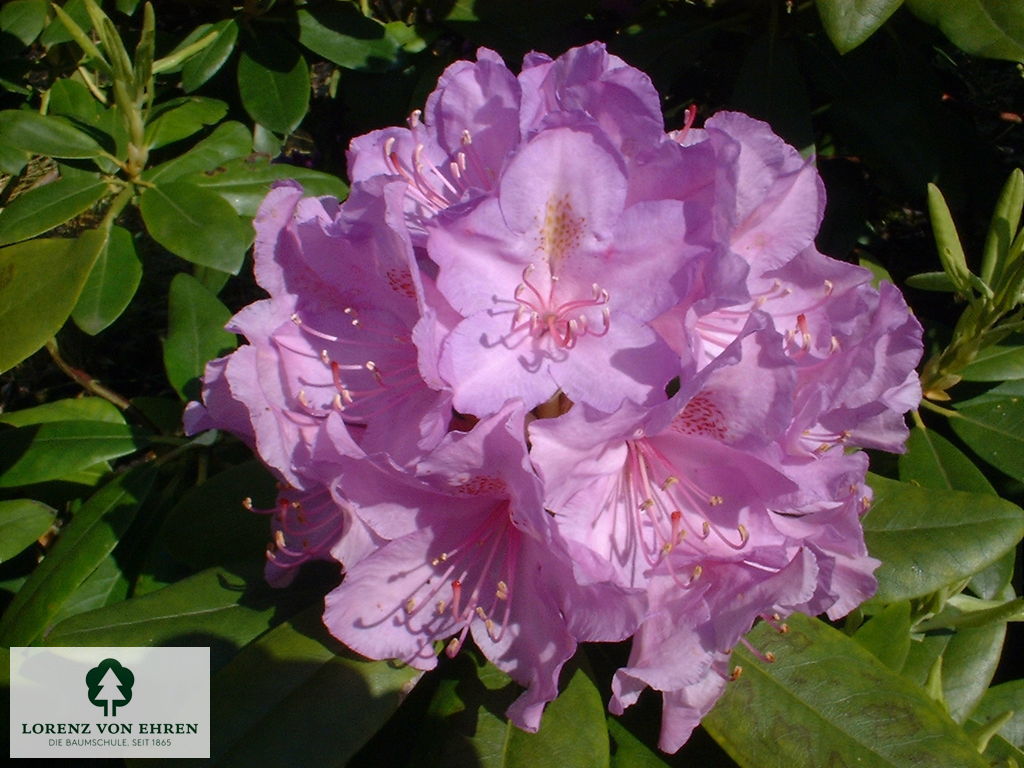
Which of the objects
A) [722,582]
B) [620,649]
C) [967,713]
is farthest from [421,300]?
[967,713]

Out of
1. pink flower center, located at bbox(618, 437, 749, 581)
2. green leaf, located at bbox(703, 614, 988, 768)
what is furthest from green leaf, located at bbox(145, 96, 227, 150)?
green leaf, located at bbox(703, 614, 988, 768)

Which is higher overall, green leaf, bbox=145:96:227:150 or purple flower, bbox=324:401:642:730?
green leaf, bbox=145:96:227:150

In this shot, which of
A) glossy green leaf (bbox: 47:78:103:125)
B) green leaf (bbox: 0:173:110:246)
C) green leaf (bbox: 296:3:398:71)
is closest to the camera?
green leaf (bbox: 0:173:110:246)

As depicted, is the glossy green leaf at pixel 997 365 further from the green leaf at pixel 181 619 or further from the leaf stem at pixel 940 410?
the green leaf at pixel 181 619

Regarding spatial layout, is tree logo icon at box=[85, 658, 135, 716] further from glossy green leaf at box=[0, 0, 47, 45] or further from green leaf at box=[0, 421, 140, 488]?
glossy green leaf at box=[0, 0, 47, 45]

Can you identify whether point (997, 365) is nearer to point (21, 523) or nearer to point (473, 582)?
point (473, 582)

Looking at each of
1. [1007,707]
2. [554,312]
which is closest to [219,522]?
[554,312]

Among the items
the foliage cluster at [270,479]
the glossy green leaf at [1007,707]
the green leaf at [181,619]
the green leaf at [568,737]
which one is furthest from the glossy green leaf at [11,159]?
the glossy green leaf at [1007,707]
